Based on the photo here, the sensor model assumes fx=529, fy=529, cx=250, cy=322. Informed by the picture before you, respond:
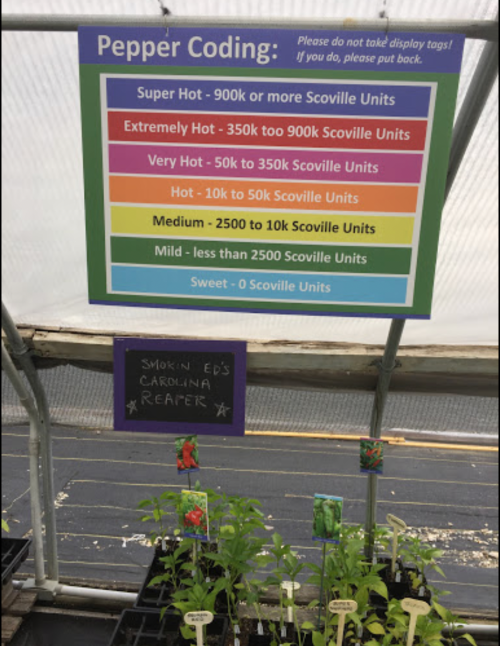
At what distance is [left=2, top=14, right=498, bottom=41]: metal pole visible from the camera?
137 cm

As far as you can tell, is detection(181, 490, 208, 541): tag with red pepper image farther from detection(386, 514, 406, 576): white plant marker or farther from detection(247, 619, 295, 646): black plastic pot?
detection(386, 514, 406, 576): white plant marker

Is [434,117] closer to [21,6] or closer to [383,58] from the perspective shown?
[383,58]

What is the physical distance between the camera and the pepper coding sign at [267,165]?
143 cm

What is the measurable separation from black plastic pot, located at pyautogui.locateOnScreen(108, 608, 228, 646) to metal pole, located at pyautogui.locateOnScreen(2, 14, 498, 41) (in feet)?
6.77

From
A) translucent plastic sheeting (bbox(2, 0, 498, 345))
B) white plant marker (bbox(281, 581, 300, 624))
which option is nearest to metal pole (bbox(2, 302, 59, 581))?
translucent plastic sheeting (bbox(2, 0, 498, 345))

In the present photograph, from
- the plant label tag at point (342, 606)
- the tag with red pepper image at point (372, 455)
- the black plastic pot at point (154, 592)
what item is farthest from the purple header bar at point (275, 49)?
the black plastic pot at point (154, 592)

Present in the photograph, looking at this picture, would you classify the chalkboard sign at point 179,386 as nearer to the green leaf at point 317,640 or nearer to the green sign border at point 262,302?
the green sign border at point 262,302

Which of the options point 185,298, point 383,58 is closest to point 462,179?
point 383,58

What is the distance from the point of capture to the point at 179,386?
6.90ft

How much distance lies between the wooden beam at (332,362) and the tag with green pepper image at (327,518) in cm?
44

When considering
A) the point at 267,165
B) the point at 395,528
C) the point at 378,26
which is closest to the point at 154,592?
the point at 395,528

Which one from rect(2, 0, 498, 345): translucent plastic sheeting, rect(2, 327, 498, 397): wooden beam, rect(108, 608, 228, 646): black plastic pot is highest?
rect(2, 0, 498, 345): translucent plastic sheeting

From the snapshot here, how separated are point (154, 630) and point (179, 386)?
97 cm

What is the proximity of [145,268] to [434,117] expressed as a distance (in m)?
0.95
